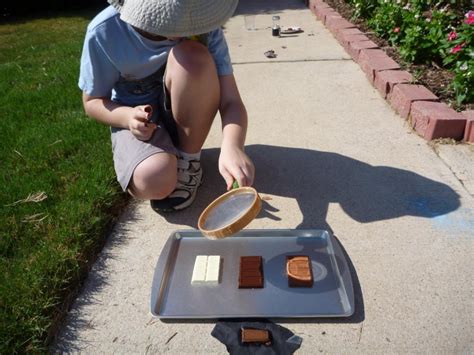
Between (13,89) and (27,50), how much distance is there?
1439 millimetres

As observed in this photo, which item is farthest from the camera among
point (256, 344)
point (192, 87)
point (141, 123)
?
point (192, 87)

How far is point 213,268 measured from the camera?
1405 millimetres

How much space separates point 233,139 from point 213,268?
0.42 m

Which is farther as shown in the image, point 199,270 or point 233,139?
point 233,139

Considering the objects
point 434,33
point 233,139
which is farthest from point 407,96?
point 233,139

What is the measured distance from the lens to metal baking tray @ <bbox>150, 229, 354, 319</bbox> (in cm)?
128

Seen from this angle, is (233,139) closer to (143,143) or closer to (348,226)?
(143,143)

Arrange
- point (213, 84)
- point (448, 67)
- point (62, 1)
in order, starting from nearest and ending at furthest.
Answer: point (213, 84) < point (448, 67) < point (62, 1)

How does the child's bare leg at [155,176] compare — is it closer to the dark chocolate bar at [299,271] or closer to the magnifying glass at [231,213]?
the magnifying glass at [231,213]

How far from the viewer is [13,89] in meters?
3.18

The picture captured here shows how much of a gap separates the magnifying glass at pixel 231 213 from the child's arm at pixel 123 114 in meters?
0.36

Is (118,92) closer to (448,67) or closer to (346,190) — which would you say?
(346,190)

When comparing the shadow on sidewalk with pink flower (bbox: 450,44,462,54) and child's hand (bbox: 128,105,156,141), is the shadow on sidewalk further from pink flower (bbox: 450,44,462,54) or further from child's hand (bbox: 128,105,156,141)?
child's hand (bbox: 128,105,156,141)

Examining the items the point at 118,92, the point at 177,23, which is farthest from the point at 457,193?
the point at 118,92
